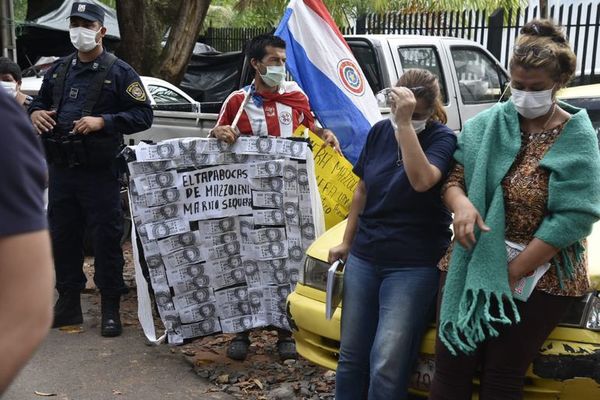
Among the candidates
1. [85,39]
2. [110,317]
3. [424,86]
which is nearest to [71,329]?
[110,317]

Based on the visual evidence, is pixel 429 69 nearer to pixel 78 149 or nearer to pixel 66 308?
pixel 78 149

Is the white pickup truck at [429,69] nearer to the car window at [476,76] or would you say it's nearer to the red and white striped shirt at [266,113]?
the car window at [476,76]

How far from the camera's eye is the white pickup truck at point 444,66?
909 centimetres

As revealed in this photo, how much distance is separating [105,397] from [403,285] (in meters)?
1.95

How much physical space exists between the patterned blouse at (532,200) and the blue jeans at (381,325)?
519mm

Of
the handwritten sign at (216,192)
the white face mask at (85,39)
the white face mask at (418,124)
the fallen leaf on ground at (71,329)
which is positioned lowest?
the fallen leaf on ground at (71,329)

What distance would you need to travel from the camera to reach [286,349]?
5.01 metres

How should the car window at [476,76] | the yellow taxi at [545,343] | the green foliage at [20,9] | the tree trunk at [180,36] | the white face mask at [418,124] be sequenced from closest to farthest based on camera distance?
the yellow taxi at [545,343] → the white face mask at [418,124] → the car window at [476,76] → the tree trunk at [180,36] → the green foliage at [20,9]

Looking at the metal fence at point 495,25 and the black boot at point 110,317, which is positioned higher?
the metal fence at point 495,25

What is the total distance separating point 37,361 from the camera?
496 centimetres

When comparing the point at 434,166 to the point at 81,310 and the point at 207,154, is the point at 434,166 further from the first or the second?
the point at 81,310

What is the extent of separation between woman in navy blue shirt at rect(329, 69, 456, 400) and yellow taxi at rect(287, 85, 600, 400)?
212 mm

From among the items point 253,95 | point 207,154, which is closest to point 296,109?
point 253,95

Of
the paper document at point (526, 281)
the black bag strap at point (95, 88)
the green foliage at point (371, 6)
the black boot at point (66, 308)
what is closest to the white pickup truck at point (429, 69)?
the black bag strap at point (95, 88)
